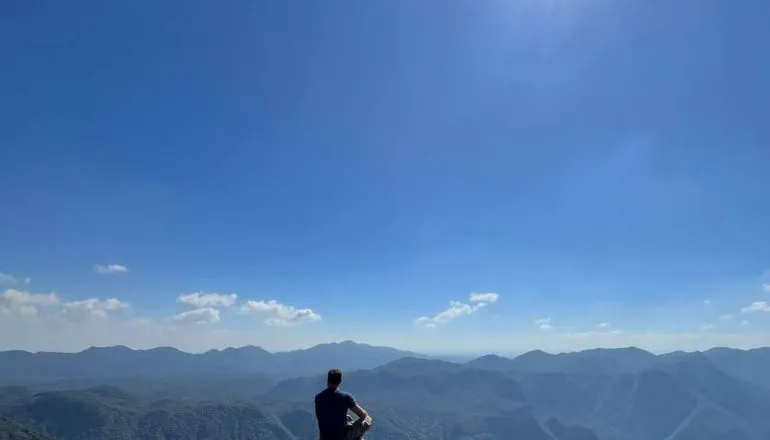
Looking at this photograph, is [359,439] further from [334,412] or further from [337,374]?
[337,374]

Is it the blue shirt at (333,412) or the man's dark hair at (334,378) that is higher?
the man's dark hair at (334,378)

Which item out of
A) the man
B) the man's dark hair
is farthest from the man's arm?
the man's dark hair

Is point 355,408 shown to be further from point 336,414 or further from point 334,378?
point 334,378

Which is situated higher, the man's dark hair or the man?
the man's dark hair

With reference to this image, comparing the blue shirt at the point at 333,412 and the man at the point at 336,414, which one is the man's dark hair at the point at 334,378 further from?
the blue shirt at the point at 333,412

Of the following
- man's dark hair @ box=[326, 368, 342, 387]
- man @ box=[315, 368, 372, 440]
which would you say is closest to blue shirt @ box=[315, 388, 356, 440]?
man @ box=[315, 368, 372, 440]

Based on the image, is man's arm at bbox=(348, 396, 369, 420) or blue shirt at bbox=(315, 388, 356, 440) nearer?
blue shirt at bbox=(315, 388, 356, 440)

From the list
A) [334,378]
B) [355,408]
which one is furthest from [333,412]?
Result: [334,378]

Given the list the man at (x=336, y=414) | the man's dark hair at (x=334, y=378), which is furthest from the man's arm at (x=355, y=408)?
the man's dark hair at (x=334, y=378)

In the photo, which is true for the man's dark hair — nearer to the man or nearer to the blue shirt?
the man
